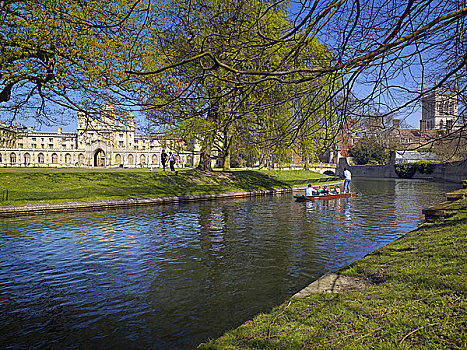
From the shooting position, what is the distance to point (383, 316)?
4008 mm

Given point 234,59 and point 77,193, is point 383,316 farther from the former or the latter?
point 77,193

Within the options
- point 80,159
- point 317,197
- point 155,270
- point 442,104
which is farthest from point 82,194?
point 80,159

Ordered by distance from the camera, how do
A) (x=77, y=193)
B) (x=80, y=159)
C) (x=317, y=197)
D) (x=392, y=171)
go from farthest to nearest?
(x=80, y=159), (x=392, y=171), (x=317, y=197), (x=77, y=193)

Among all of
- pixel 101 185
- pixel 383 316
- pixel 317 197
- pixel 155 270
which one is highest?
pixel 101 185

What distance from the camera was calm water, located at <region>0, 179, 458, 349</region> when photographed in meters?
5.46

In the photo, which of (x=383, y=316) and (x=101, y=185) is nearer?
(x=383, y=316)

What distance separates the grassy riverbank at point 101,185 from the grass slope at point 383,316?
54.5 feet

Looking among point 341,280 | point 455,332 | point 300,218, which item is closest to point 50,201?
point 300,218

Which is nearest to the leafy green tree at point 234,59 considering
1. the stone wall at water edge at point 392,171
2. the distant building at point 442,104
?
the distant building at point 442,104

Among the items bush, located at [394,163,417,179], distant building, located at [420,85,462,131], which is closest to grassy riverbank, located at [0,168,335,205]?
distant building, located at [420,85,462,131]

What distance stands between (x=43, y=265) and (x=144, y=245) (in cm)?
286

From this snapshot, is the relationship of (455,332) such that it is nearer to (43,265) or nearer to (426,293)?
(426,293)

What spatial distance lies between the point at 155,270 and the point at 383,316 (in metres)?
5.57

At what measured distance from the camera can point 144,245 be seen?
35.2 feet
